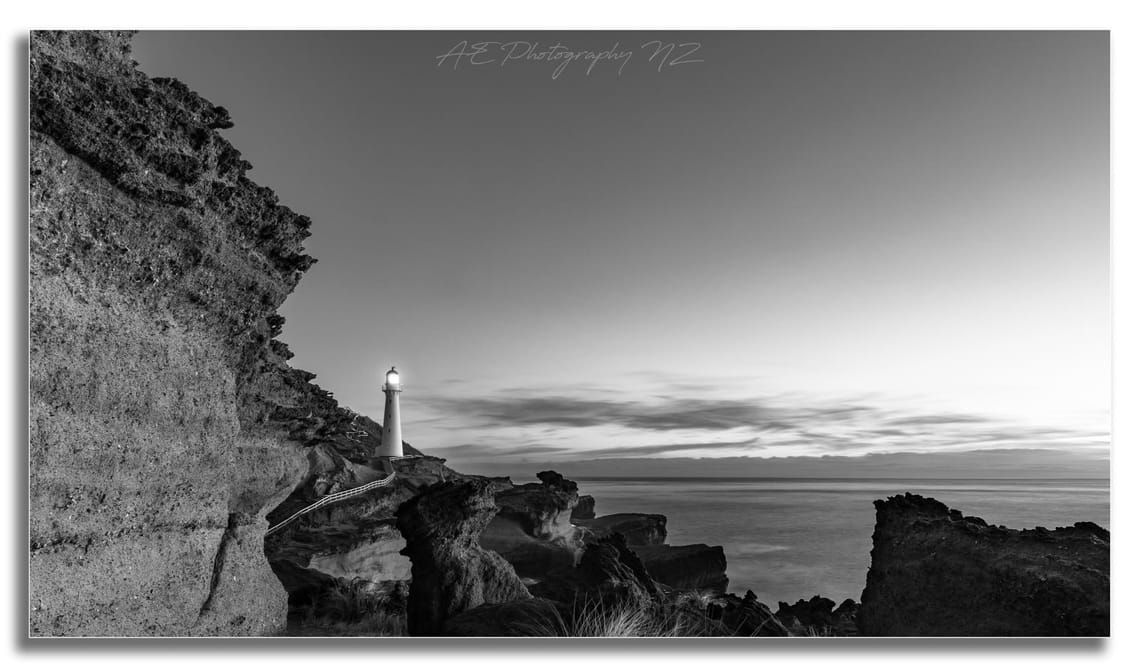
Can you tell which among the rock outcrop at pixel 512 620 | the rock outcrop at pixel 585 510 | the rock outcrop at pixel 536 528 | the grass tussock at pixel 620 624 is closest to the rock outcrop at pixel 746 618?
the grass tussock at pixel 620 624

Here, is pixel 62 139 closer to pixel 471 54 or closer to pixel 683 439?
pixel 471 54

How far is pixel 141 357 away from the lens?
3506 mm

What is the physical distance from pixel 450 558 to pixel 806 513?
180 inches

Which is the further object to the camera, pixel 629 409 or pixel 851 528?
pixel 851 528

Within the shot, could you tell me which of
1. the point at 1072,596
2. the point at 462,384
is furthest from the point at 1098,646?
the point at 462,384

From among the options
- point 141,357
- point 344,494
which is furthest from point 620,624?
point 344,494

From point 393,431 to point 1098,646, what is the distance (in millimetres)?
9874

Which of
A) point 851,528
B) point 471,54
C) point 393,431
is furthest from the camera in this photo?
point 393,431

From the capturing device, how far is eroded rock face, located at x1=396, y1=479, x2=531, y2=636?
5055 mm

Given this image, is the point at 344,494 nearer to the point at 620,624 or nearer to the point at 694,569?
the point at 694,569

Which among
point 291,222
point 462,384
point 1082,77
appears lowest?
point 462,384

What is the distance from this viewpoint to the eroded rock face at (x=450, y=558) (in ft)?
16.6

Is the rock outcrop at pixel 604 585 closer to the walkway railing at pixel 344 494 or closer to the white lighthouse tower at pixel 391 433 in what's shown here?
the white lighthouse tower at pixel 391 433

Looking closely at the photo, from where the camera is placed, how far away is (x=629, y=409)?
6.15 metres
